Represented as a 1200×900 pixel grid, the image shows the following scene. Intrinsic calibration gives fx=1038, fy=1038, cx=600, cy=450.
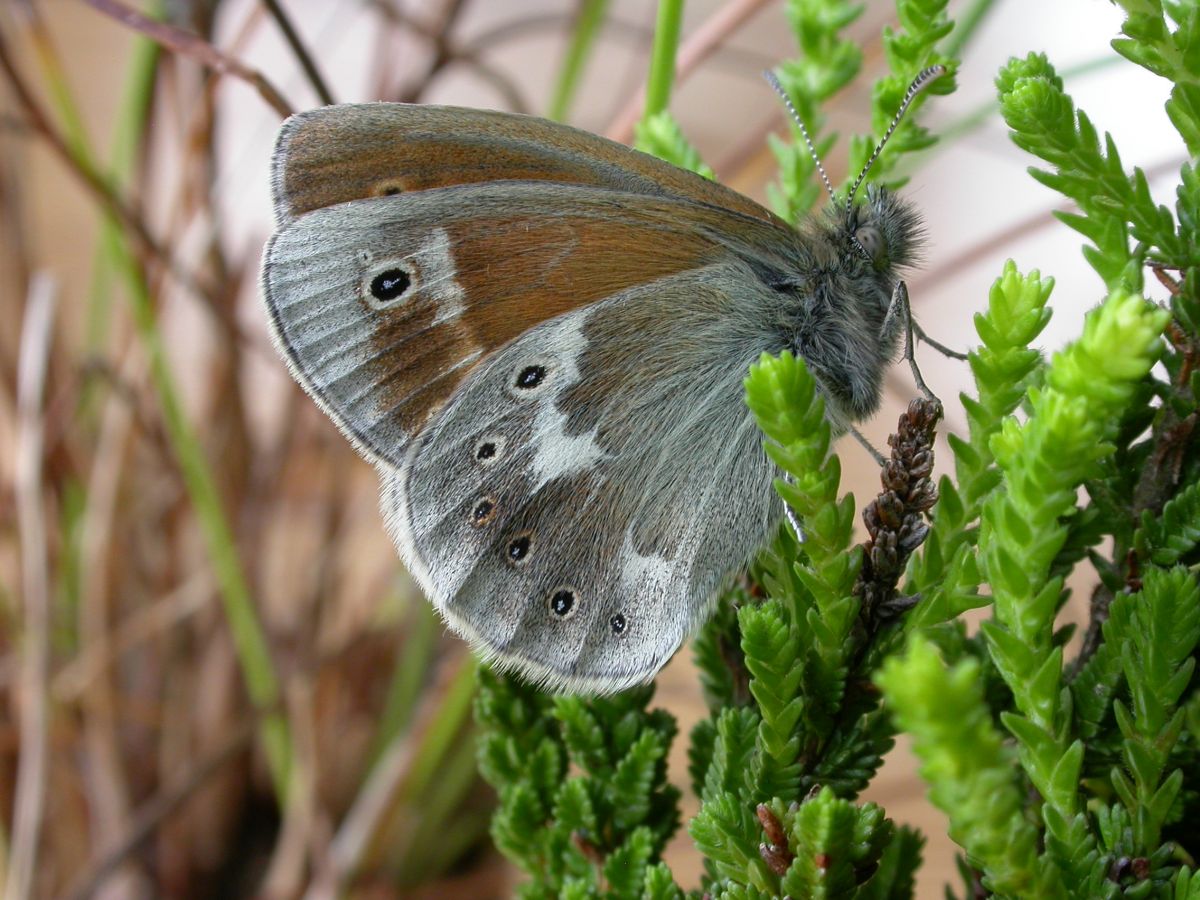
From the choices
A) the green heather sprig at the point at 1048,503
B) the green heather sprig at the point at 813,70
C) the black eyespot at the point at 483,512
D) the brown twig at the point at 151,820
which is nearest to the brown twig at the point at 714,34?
the green heather sprig at the point at 813,70

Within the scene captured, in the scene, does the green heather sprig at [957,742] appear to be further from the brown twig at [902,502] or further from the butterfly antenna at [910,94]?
the butterfly antenna at [910,94]

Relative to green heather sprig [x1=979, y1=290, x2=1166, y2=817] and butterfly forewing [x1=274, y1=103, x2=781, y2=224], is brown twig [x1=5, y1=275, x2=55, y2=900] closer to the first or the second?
butterfly forewing [x1=274, y1=103, x2=781, y2=224]

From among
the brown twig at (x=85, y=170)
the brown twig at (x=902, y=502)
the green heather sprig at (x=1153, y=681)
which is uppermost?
the brown twig at (x=85, y=170)

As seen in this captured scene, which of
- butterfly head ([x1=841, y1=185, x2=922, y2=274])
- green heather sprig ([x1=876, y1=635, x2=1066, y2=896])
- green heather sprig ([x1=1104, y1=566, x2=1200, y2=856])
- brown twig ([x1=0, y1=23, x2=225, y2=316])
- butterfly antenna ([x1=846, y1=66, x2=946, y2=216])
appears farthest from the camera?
brown twig ([x1=0, y1=23, x2=225, y2=316])

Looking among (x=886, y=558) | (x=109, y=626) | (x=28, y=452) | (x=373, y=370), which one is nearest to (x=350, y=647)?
(x=109, y=626)

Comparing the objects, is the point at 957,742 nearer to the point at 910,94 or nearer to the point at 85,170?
the point at 910,94

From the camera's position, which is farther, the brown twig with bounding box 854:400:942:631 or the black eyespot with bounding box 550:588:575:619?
the black eyespot with bounding box 550:588:575:619

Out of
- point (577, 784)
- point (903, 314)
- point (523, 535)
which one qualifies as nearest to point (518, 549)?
point (523, 535)

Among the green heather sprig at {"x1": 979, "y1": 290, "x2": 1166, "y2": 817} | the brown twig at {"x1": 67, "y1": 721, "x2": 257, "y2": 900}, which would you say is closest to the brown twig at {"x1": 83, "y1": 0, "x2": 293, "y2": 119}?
the green heather sprig at {"x1": 979, "y1": 290, "x2": 1166, "y2": 817}
